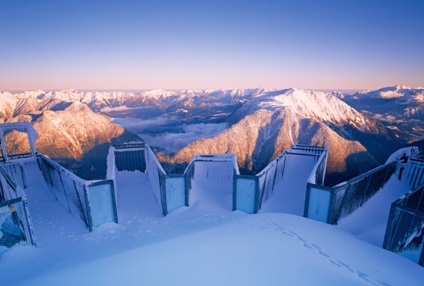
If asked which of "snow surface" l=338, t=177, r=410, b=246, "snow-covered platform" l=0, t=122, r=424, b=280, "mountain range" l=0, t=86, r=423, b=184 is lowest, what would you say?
"mountain range" l=0, t=86, r=423, b=184

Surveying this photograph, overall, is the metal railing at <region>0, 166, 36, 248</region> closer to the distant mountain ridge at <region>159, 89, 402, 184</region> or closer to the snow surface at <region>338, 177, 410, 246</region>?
the snow surface at <region>338, 177, 410, 246</region>

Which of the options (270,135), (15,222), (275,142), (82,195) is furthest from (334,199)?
(270,135)

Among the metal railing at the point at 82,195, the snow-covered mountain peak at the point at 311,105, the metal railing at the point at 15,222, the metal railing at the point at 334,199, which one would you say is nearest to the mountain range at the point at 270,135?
the snow-covered mountain peak at the point at 311,105

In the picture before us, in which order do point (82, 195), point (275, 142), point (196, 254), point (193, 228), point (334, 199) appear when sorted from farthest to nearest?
point (275, 142) < point (334, 199) < point (82, 195) < point (193, 228) < point (196, 254)

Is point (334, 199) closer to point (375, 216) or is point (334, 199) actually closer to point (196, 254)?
point (375, 216)

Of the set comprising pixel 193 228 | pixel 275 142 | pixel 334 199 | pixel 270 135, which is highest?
pixel 334 199

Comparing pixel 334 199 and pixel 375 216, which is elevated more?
pixel 334 199

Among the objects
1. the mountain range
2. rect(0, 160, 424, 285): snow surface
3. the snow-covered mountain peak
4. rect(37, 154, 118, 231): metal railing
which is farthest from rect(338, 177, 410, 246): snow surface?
the snow-covered mountain peak

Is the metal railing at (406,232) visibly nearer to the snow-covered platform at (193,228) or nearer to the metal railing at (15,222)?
the snow-covered platform at (193,228)
